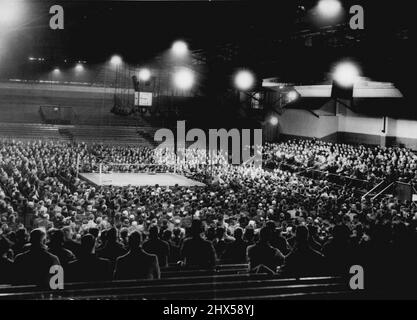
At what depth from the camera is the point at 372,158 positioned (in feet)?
82.6

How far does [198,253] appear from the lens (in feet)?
21.4

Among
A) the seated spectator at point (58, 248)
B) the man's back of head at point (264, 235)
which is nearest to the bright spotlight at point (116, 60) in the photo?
the seated spectator at point (58, 248)

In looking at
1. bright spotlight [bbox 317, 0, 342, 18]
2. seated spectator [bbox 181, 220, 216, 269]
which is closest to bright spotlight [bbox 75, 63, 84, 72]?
bright spotlight [bbox 317, 0, 342, 18]

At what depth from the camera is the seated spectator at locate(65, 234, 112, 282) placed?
18.4ft

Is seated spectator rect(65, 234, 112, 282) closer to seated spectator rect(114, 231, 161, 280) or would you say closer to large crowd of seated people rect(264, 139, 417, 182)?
seated spectator rect(114, 231, 161, 280)

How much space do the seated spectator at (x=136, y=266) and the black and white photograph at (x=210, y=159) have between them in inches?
0.7

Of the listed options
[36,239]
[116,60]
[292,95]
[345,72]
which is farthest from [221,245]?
[292,95]

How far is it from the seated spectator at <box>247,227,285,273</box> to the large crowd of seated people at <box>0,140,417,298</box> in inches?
0.5

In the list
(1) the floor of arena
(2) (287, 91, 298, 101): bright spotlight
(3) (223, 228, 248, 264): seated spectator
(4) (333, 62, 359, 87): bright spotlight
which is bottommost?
(3) (223, 228, 248, 264): seated spectator

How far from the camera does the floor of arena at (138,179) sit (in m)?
23.6

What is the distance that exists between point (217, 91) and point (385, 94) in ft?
48.6

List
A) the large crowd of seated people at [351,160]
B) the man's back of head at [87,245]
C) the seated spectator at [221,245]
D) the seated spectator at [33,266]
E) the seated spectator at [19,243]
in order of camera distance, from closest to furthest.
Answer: the seated spectator at [33,266]
the man's back of head at [87,245]
the seated spectator at [19,243]
the seated spectator at [221,245]
the large crowd of seated people at [351,160]

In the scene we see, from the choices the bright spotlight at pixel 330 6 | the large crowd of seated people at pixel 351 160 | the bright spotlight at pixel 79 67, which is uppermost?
the bright spotlight at pixel 79 67

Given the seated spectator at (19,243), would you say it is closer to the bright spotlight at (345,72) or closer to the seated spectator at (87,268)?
the seated spectator at (87,268)
